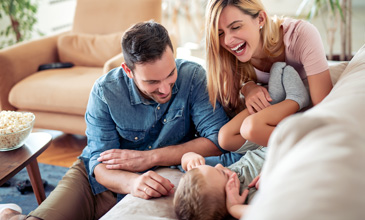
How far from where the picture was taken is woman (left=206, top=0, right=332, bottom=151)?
1465 millimetres

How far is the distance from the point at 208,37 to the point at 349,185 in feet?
3.58

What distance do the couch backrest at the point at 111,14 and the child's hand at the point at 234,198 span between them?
2.07 meters

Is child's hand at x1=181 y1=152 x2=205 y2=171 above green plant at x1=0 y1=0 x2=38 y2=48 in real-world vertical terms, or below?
below

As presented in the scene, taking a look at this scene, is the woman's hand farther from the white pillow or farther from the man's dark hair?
the white pillow

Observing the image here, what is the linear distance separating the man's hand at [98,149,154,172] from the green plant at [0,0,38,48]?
302 cm

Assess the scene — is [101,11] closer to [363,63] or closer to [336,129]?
[363,63]

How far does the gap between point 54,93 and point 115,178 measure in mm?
1374

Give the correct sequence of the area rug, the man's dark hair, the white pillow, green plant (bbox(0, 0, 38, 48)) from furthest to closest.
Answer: green plant (bbox(0, 0, 38, 48)) → the area rug → the man's dark hair → the white pillow

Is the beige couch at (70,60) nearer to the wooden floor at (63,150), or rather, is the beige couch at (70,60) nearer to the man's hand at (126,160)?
the wooden floor at (63,150)

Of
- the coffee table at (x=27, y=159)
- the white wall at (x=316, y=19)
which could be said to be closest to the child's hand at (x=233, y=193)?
the coffee table at (x=27, y=159)

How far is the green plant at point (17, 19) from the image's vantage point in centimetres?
390

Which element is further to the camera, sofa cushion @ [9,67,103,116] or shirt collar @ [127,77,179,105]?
sofa cushion @ [9,67,103,116]

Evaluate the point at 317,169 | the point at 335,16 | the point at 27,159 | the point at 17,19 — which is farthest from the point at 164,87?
the point at 17,19

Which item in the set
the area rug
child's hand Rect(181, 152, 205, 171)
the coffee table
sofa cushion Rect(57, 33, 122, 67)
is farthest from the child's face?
sofa cushion Rect(57, 33, 122, 67)
